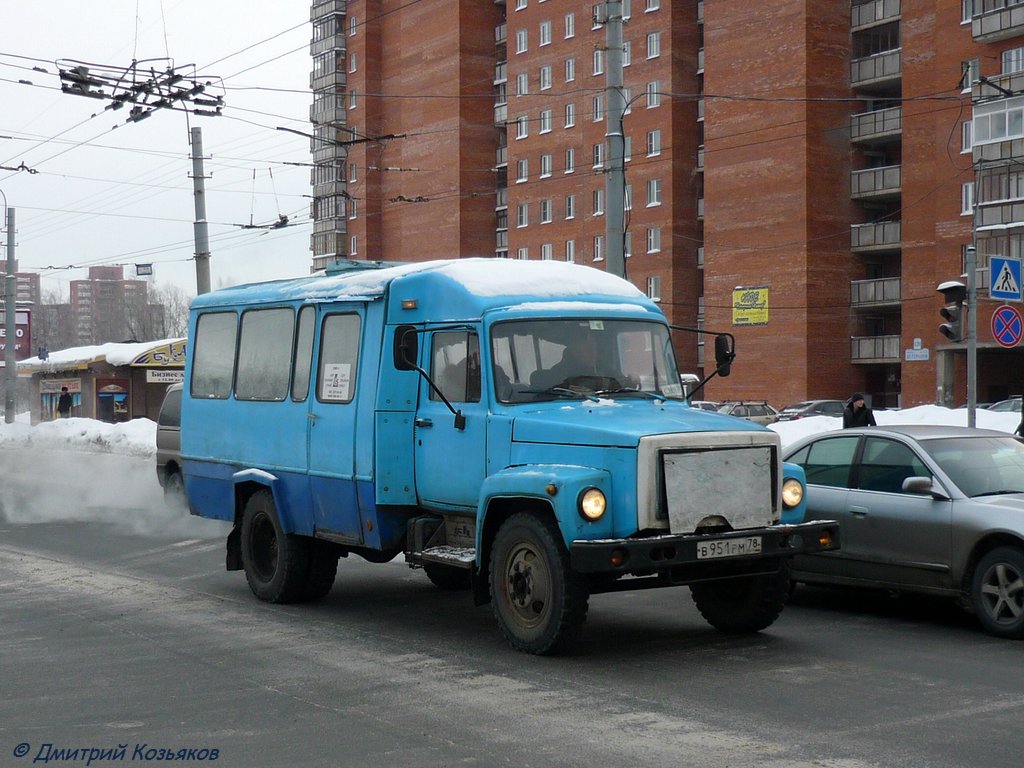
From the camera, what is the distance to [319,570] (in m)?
11.6

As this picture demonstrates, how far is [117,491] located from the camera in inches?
935

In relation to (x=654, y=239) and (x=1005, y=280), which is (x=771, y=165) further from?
(x=1005, y=280)

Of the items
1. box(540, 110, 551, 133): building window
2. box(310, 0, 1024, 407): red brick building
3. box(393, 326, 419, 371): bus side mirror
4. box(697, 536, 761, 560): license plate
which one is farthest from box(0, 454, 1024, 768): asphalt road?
box(540, 110, 551, 133): building window

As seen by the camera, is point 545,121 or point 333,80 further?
point 333,80

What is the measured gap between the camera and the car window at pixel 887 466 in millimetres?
10445

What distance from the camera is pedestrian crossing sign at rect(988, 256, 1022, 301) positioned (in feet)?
55.9

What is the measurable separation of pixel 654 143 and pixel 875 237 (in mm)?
14156

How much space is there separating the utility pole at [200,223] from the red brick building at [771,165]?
63.3 ft

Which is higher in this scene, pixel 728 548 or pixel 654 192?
pixel 654 192

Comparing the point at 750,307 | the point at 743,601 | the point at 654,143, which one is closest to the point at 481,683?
the point at 743,601

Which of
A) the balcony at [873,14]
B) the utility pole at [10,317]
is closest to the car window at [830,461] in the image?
the utility pole at [10,317]

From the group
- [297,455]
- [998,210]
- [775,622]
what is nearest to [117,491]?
[297,455]

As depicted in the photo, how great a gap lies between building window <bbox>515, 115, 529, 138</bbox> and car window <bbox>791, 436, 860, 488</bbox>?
229 feet

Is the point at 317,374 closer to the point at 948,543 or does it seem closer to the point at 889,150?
the point at 948,543
